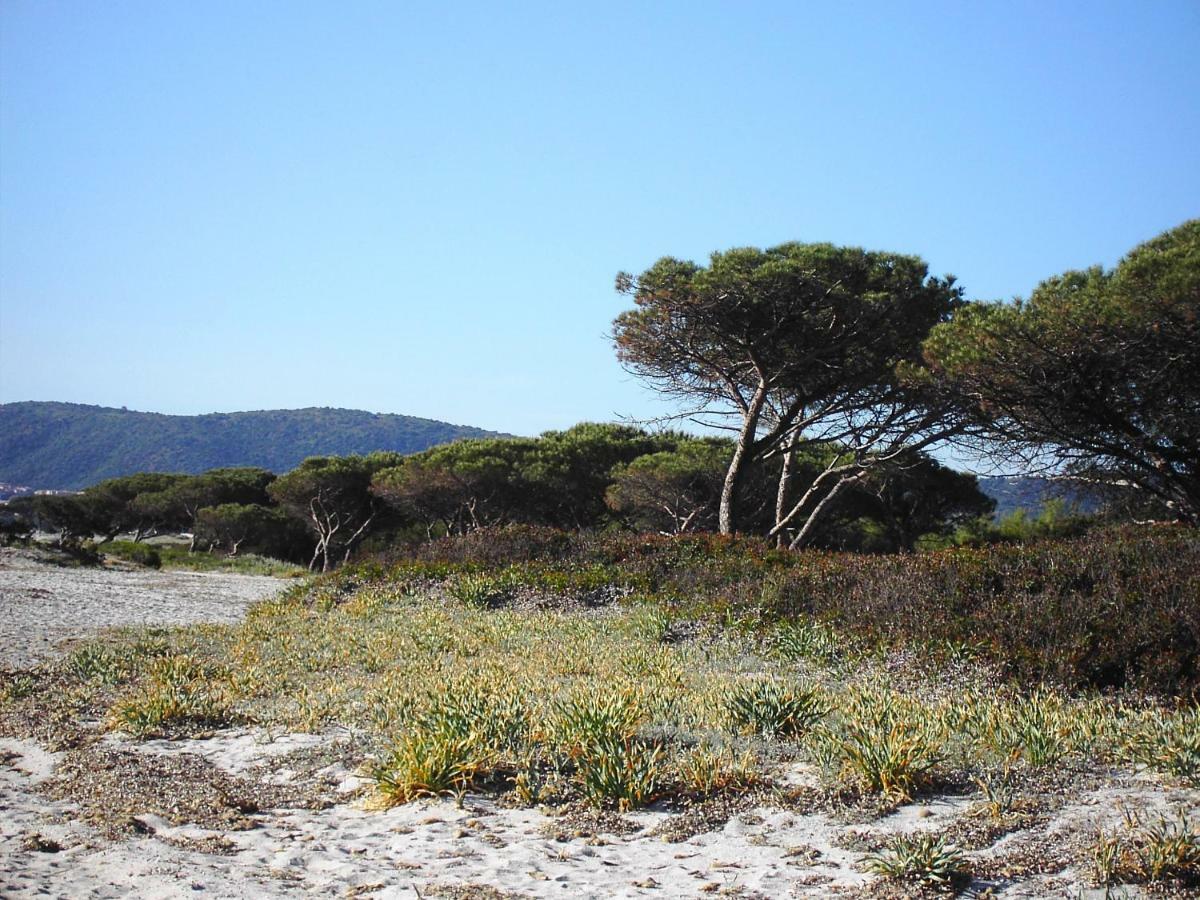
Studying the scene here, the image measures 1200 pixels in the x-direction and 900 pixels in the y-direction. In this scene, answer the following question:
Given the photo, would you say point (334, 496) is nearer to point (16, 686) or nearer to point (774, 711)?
point (16, 686)

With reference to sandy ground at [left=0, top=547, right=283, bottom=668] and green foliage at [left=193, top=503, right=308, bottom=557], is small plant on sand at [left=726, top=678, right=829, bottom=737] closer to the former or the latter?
sandy ground at [left=0, top=547, right=283, bottom=668]

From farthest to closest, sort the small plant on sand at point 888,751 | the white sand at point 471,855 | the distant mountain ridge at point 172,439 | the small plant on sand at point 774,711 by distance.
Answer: the distant mountain ridge at point 172,439 → the small plant on sand at point 774,711 → the small plant on sand at point 888,751 → the white sand at point 471,855

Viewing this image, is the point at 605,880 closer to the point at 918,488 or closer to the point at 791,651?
the point at 791,651

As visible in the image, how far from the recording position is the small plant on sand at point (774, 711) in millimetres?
4797

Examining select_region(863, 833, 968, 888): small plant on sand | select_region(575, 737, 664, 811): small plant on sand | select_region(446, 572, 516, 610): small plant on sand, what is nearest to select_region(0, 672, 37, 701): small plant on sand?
select_region(575, 737, 664, 811): small plant on sand

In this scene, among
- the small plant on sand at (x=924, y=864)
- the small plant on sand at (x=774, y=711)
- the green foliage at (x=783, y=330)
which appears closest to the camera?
the small plant on sand at (x=924, y=864)

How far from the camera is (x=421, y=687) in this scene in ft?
19.2

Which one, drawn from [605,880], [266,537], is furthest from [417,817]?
[266,537]

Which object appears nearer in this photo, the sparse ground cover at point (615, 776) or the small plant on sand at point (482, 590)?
the sparse ground cover at point (615, 776)

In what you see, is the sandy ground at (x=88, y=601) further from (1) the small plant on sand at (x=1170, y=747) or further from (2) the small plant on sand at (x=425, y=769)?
(1) the small plant on sand at (x=1170, y=747)

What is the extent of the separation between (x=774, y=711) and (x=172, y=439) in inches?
7264

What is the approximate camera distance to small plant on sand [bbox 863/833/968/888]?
118 inches

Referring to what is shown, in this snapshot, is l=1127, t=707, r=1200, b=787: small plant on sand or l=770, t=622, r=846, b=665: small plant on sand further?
l=770, t=622, r=846, b=665: small plant on sand

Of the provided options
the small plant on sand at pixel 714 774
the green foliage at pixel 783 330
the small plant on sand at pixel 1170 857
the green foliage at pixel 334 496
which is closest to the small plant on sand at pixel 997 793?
the small plant on sand at pixel 1170 857
